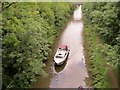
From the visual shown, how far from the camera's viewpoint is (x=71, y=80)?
1717 cm

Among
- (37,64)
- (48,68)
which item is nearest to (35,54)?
(37,64)

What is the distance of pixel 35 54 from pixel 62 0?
15345 millimetres

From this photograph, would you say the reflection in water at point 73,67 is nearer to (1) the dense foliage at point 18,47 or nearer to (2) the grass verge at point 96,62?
(2) the grass verge at point 96,62

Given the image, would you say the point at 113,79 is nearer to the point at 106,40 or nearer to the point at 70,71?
the point at 70,71

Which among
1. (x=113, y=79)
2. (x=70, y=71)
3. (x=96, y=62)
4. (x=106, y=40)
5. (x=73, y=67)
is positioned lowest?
(x=113, y=79)

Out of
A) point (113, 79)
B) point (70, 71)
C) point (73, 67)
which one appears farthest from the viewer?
point (73, 67)

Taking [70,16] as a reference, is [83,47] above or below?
below

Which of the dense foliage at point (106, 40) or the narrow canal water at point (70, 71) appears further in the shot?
the narrow canal water at point (70, 71)

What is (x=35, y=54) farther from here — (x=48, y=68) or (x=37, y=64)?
(x=48, y=68)

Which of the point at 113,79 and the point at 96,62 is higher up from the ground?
the point at 96,62

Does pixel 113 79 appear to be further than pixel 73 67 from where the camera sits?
No

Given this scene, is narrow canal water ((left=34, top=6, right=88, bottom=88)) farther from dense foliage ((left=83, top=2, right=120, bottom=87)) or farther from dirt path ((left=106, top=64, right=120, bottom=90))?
dirt path ((left=106, top=64, right=120, bottom=90))

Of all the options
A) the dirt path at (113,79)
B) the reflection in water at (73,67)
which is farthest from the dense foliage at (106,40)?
the reflection in water at (73,67)

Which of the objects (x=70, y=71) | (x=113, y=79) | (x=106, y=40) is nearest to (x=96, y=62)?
(x=70, y=71)
